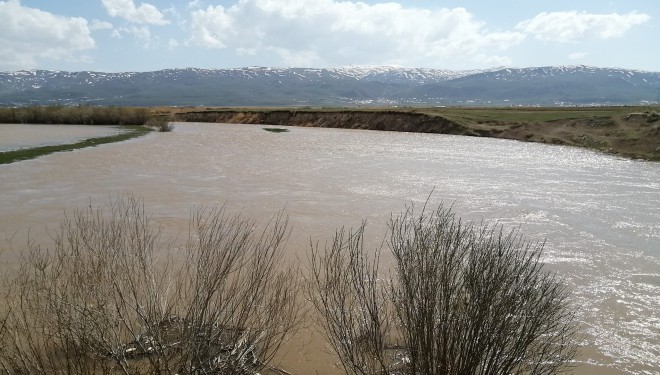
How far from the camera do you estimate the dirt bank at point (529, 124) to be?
39.5 m

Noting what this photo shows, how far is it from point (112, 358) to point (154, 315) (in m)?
0.62

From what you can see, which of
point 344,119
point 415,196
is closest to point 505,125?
point 344,119

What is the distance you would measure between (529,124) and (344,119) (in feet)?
85.6

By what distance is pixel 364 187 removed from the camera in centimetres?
2380

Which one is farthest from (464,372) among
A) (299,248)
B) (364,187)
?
(364,187)

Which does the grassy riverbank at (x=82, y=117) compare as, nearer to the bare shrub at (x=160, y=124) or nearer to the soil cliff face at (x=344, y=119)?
the bare shrub at (x=160, y=124)

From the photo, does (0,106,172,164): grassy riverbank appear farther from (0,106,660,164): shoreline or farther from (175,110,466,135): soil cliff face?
(175,110,466,135): soil cliff face

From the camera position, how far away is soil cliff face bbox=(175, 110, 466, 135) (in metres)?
59.1

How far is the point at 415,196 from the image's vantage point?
70.8 feet

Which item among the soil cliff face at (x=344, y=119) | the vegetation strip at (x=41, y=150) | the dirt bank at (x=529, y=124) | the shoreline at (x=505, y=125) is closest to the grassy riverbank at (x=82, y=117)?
the shoreline at (x=505, y=125)

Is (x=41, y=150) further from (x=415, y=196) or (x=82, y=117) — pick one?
(x=82, y=117)

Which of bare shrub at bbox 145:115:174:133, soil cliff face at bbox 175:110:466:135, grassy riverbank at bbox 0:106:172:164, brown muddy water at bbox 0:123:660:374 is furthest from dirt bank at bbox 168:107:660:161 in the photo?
grassy riverbank at bbox 0:106:172:164

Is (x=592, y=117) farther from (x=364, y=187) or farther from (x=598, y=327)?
(x=598, y=327)

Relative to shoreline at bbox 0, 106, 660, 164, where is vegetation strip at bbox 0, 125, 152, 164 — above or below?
below
